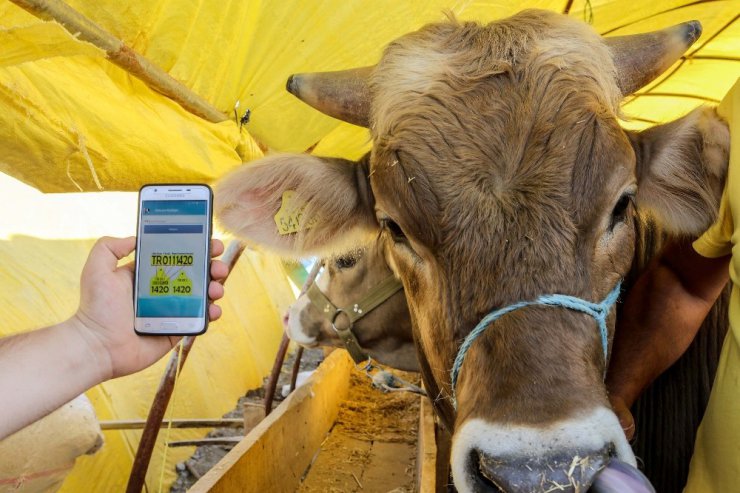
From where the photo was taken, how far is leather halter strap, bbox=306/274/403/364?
4016 mm

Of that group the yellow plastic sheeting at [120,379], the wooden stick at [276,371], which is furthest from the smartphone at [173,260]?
the wooden stick at [276,371]

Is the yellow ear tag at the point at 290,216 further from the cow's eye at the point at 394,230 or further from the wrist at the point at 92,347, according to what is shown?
the wrist at the point at 92,347

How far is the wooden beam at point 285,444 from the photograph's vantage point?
258 cm

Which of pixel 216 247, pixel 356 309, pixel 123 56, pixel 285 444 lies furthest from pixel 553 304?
pixel 356 309

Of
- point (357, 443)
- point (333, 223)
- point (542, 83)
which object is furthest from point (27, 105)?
point (357, 443)

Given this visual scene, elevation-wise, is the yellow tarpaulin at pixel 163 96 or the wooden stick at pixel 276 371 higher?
the yellow tarpaulin at pixel 163 96

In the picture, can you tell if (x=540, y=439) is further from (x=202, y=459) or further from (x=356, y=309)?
(x=202, y=459)

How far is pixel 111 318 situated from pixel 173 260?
0.24 m

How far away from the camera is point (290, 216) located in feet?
8.33

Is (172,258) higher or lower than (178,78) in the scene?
lower

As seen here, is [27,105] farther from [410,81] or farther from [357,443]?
[357,443]

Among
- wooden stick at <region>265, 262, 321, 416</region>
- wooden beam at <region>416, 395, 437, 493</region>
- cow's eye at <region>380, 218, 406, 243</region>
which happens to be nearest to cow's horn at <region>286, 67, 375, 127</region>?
cow's eye at <region>380, 218, 406, 243</region>

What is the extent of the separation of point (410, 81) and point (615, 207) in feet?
2.79

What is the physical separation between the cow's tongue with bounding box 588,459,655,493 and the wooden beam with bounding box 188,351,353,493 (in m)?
1.49
